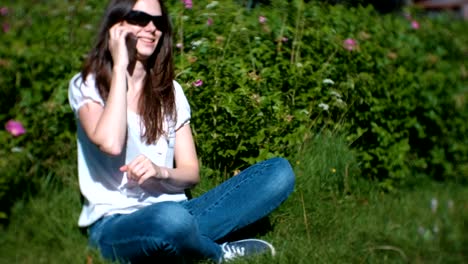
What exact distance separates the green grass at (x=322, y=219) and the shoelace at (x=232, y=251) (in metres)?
0.08

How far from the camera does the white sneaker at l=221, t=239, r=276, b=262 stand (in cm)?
290

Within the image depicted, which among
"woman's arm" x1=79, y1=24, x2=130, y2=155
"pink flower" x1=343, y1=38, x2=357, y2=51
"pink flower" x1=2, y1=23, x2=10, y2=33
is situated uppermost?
"woman's arm" x1=79, y1=24, x2=130, y2=155

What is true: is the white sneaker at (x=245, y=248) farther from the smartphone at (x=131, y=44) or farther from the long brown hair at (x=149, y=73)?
the smartphone at (x=131, y=44)

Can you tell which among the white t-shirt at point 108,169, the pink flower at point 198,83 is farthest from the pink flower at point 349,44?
the white t-shirt at point 108,169

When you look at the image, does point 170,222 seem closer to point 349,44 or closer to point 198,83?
point 198,83

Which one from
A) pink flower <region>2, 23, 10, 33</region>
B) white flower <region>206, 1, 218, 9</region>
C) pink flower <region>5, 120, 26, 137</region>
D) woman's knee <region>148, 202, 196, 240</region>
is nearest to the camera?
woman's knee <region>148, 202, 196, 240</region>

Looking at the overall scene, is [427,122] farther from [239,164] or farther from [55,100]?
[55,100]

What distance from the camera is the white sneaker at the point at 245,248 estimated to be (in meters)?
2.90

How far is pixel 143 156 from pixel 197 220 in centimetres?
41

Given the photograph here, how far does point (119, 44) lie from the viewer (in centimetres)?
284

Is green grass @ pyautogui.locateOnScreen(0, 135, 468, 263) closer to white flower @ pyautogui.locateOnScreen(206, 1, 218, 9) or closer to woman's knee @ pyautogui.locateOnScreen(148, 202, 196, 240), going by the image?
woman's knee @ pyautogui.locateOnScreen(148, 202, 196, 240)

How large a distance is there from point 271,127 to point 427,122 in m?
1.44

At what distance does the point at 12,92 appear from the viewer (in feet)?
12.1

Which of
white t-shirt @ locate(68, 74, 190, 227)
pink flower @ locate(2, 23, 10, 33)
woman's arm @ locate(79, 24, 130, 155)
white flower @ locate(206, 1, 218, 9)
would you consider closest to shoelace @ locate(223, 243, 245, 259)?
white t-shirt @ locate(68, 74, 190, 227)
